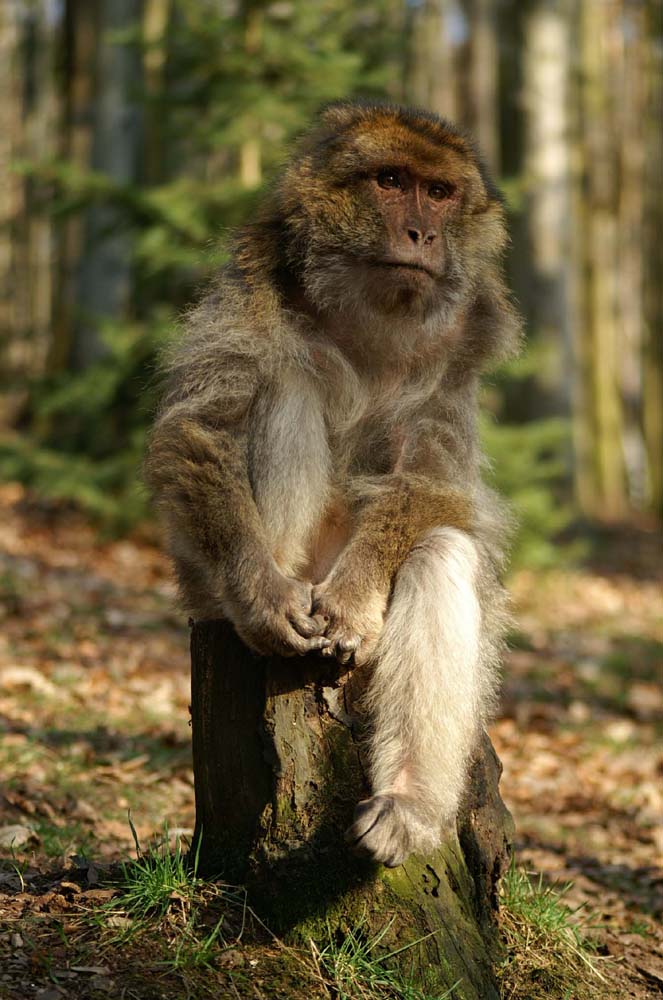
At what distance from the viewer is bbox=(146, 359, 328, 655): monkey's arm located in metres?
3.62

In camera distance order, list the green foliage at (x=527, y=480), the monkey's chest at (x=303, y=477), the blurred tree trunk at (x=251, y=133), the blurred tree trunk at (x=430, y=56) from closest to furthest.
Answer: the monkey's chest at (x=303, y=477) < the blurred tree trunk at (x=251, y=133) < the green foliage at (x=527, y=480) < the blurred tree trunk at (x=430, y=56)

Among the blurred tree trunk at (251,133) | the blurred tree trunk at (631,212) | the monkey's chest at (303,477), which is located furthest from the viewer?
the blurred tree trunk at (631,212)

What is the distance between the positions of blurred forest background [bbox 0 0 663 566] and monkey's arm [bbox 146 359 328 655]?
74 centimetres

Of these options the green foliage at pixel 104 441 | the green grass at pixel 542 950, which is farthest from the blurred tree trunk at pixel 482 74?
the green grass at pixel 542 950

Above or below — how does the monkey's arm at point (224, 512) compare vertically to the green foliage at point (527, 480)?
above

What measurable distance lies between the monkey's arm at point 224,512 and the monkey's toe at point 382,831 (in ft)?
1.69

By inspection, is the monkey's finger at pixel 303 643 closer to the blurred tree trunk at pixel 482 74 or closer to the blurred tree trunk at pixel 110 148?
the blurred tree trunk at pixel 110 148

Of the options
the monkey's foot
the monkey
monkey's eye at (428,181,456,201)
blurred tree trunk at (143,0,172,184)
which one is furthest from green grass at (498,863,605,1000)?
blurred tree trunk at (143,0,172,184)

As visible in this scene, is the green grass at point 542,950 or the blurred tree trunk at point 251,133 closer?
the green grass at point 542,950

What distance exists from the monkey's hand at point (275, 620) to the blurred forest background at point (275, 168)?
48.6 inches

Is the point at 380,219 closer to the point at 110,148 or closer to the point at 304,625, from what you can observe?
the point at 304,625

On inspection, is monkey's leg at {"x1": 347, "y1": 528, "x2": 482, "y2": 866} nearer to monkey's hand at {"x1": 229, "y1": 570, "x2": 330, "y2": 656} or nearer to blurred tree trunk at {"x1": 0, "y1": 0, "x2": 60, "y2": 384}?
monkey's hand at {"x1": 229, "y1": 570, "x2": 330, "y2": 656}

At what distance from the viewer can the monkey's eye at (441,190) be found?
160 inches

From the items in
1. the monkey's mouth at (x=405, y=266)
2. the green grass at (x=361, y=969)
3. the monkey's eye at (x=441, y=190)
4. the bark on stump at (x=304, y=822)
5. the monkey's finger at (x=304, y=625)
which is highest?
the monkey's eye at (x=441, y=190)
